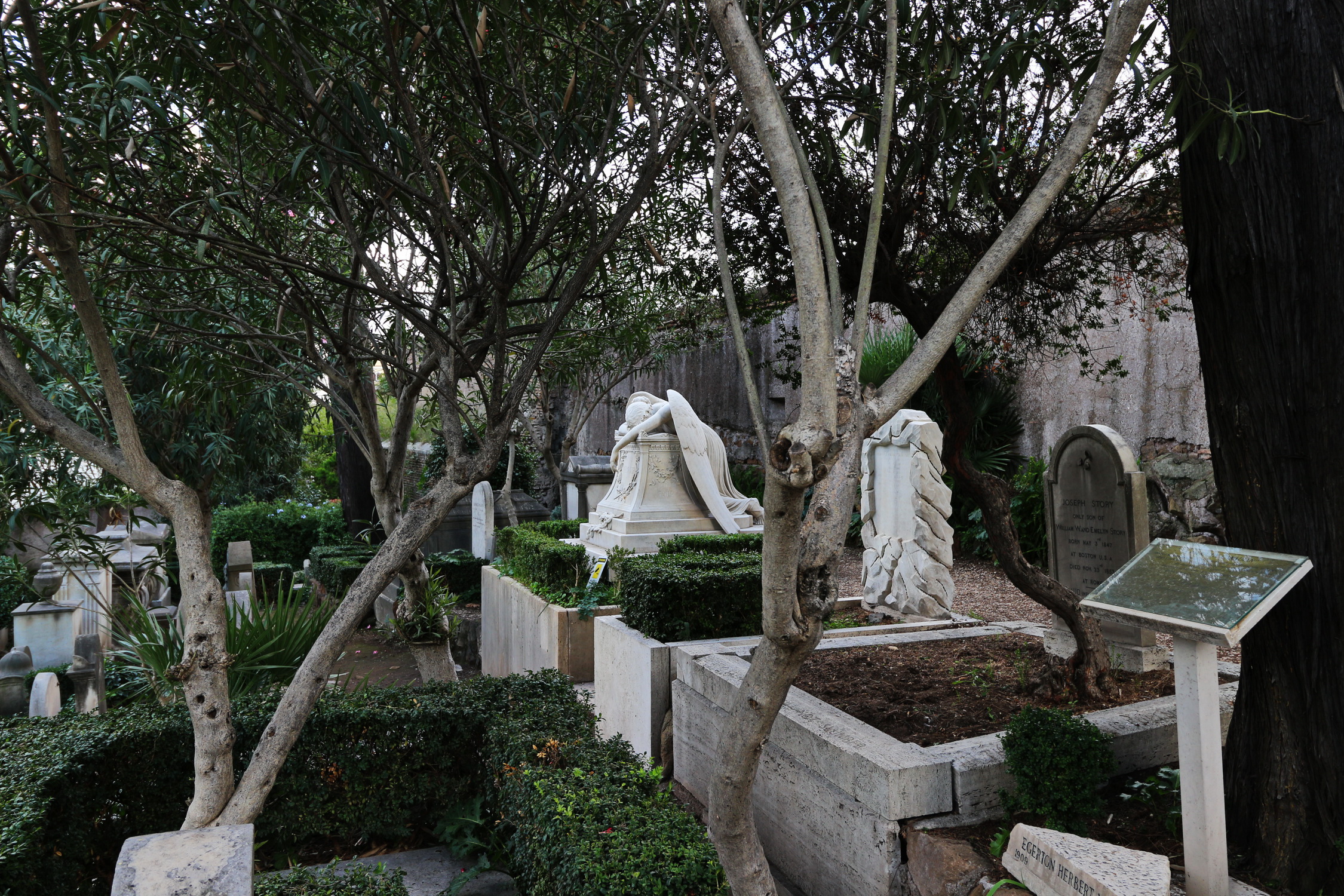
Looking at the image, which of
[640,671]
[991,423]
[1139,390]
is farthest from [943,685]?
[991,423]

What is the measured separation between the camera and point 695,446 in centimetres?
865

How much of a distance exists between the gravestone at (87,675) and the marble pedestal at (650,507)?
13.4ft

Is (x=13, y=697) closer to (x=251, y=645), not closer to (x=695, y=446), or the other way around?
(x=251, y=645)

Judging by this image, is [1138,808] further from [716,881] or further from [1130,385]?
[1130,385]

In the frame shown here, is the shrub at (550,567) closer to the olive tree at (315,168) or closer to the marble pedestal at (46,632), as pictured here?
the olive tree at (315,168)

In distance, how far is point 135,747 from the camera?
354 cm

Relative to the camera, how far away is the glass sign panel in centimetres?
223

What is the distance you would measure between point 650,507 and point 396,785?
190 inches

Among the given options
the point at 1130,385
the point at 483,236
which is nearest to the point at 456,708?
the point at 483,236

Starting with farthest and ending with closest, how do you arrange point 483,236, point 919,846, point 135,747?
point 483,236
point 135,747
point 919,846

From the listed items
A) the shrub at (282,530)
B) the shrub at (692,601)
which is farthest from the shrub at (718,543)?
the shrub at (282,530)

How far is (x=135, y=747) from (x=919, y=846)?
3.23 metres

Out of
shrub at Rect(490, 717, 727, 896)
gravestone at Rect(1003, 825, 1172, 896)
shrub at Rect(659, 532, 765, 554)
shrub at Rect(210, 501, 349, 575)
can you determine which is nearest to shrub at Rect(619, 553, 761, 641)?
shrub at Rect(490, 717, 727, 896)

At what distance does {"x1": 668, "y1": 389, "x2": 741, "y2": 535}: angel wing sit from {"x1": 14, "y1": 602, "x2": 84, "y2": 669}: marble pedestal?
595cm
